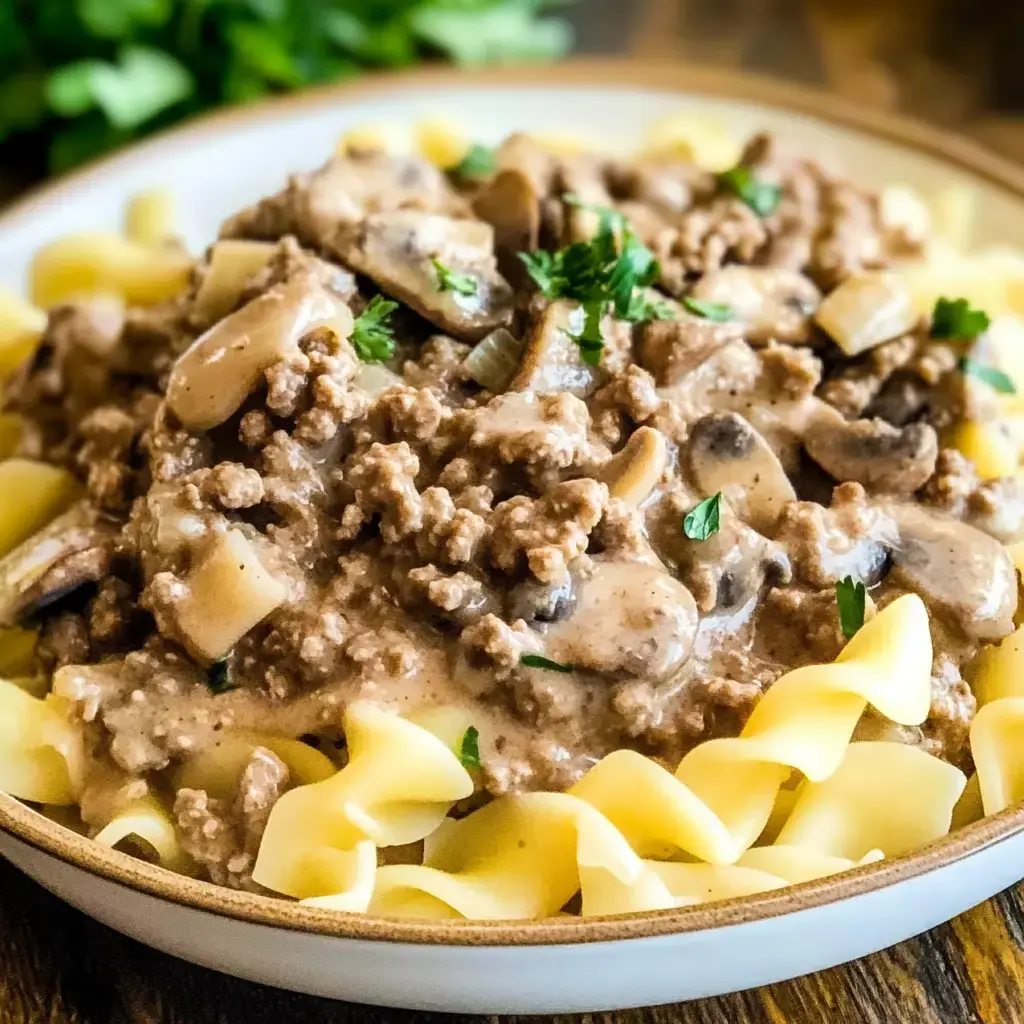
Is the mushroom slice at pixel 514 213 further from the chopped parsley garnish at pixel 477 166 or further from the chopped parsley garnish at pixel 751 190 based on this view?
the chopped parsley garnish at pixel 751 190

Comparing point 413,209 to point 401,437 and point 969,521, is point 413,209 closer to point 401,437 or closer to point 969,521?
point 401,437

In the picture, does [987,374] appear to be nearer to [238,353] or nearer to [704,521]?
[704,521]

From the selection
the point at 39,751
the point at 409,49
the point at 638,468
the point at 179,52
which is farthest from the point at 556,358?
the point at 179,52

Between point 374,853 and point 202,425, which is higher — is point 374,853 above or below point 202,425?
below

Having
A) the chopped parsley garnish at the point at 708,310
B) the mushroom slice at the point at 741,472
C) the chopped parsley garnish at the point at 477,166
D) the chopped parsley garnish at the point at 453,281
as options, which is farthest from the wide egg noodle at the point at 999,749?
the chopped parsley garnish at the point at 477,166

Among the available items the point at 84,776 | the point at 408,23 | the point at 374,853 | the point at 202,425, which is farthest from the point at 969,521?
the point at 408,23

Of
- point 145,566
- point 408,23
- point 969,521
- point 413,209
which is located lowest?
point 969,521
